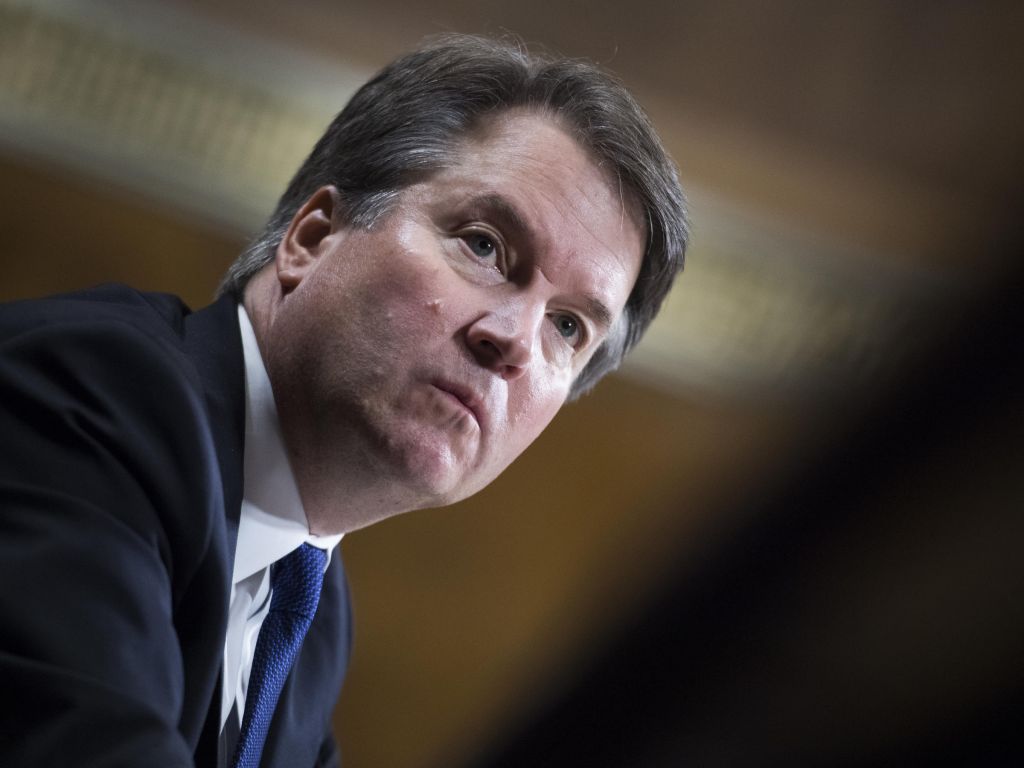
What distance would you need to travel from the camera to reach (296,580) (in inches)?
45.0

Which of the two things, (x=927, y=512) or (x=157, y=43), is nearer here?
(x=927, y=512)

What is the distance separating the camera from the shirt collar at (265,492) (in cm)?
108

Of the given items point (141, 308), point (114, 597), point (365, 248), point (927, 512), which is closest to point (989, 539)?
point (927, 512)

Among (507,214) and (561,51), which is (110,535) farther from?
(561,51)

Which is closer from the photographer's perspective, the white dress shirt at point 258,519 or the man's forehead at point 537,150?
the white dress shirt at point 258,519

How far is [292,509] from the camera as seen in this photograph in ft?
3.61

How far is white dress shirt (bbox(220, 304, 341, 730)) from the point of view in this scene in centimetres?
107

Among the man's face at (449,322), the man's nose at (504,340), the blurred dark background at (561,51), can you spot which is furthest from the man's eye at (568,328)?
the blurred dark background at (561,51)

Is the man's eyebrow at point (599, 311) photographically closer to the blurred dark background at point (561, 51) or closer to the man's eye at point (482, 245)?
the man's eye at point (482, 245)

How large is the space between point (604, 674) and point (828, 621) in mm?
28

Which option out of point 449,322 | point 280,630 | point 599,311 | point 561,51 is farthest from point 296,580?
point 561,51

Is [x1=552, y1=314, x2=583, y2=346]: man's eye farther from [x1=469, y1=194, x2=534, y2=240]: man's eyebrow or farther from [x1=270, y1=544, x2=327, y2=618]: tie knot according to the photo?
[x1=270, y1=544, x2=327, y2=618]: tie knot

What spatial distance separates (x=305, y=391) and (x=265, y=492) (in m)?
0.10

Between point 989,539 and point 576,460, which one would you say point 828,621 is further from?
point 576,460
